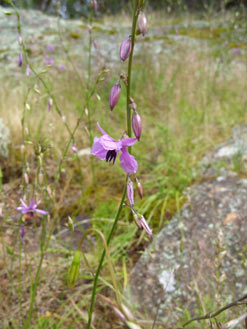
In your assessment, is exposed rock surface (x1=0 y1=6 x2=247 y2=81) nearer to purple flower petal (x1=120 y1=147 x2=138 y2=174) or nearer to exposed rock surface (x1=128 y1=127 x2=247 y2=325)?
Result: exposed rock surface (x1=128 y1=127 x2=247 y2=325)

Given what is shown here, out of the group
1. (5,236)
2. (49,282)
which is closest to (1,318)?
(49,282)

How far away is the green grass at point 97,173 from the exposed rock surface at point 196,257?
0.10m

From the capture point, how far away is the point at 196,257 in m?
1.67

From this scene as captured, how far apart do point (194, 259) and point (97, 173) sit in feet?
4.44

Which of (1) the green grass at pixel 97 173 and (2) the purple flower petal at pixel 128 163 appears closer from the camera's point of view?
(2) the purple flower petal at pixel 128 163

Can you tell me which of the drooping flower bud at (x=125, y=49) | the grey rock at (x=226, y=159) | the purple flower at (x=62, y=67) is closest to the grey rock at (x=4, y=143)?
the grey rock at (x=226, y=159)

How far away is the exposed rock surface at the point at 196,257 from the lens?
1477 mm

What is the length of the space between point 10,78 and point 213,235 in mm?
4735

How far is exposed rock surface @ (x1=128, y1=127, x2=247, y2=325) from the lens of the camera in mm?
1477

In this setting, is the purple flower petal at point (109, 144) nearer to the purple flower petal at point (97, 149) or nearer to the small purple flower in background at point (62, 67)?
the purple flower petal at point (97, 149)

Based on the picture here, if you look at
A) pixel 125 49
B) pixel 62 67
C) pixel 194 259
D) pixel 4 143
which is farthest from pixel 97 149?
pixel 62 67

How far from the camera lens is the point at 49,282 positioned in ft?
5.79

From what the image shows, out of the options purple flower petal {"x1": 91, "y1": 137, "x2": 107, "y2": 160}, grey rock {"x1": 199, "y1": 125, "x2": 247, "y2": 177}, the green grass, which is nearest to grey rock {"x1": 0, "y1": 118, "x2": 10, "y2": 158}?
the green grass

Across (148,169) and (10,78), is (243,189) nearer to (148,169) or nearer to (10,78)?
(148,169)
